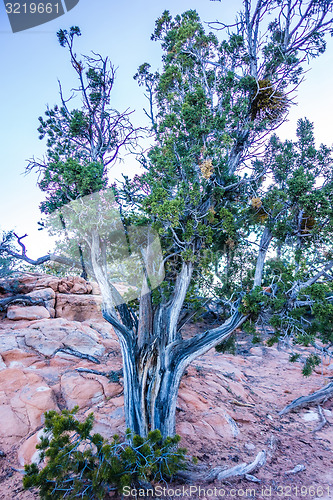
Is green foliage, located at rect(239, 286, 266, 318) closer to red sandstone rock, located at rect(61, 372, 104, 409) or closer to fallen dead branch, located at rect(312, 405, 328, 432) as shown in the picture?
fallen dead branch, located at rect(312, 405, 328, 432)

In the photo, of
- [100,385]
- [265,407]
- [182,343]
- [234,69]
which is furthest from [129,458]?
[234,69]

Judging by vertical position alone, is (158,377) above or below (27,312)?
below

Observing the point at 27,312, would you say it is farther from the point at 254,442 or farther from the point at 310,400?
the point at 310,400

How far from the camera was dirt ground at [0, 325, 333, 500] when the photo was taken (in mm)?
4000

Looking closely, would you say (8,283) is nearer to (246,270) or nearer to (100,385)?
(100,385)

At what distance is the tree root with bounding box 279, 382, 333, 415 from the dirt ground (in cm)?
17

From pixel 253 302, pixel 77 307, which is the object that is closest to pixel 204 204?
pixel 253 302

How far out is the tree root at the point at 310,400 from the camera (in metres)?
7.58

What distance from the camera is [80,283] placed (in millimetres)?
14898

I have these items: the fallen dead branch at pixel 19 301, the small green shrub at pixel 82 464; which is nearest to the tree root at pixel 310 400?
the small green shrub at pixel 82 464

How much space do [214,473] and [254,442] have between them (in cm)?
199

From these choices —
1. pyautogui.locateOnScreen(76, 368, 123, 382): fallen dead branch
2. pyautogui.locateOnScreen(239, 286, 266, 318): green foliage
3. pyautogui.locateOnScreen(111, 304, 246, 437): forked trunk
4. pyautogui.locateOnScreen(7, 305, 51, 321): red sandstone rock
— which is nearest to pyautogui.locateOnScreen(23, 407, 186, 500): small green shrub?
pyautogui.locateOnScreen(111, 304, 246, 437): forked trunk

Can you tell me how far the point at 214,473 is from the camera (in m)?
4.13

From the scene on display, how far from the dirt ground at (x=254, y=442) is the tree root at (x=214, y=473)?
0.07 m
